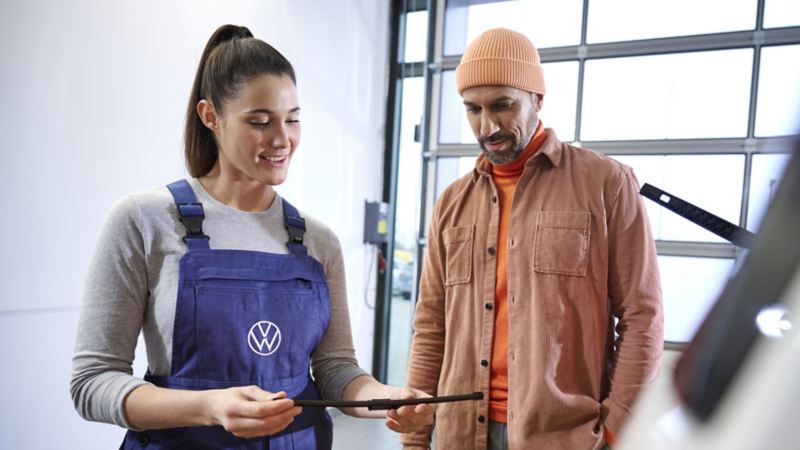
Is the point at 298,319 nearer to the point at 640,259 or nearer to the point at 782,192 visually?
the point at 640,259

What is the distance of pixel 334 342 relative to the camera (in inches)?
54.1

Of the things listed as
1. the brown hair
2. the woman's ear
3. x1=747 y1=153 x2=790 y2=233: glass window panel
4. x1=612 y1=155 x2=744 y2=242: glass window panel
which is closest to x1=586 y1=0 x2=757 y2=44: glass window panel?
x1=612 y1=155 x2=744 y2=242: glass window panel

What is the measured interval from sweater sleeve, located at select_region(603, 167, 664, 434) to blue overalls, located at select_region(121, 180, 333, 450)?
75 cm

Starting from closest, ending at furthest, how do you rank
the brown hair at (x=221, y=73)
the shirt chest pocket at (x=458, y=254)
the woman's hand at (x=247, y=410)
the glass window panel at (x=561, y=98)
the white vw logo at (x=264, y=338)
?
the woman's hand at (x=247, y=410) → the white vw logo at (x=264, y=338) → the brown hair at (x=221, y=73) → the shirt chest pocket at (x=458, y=254) → the glass window panel at (x=561, y=98)

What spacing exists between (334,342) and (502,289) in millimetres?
534

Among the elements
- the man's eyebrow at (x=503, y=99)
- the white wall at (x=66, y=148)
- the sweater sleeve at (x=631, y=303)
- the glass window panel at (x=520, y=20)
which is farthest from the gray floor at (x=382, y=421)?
the man's eyebrow at (x=503, y=99)

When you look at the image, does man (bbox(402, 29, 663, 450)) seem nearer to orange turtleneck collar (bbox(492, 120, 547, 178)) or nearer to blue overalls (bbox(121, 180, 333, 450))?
orange turtleneck collar (bbox(492, 120, 547, 178))

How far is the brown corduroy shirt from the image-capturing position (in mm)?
1480

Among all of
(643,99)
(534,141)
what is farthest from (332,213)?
(534,141)

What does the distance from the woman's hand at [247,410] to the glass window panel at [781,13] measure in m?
3.40

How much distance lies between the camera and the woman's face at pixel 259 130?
1243 mm

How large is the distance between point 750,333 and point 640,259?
1.31 meters

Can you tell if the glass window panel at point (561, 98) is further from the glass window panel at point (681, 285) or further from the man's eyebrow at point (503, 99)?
the man's eyebrow at point (503, 99)

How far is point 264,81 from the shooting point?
1.25m
